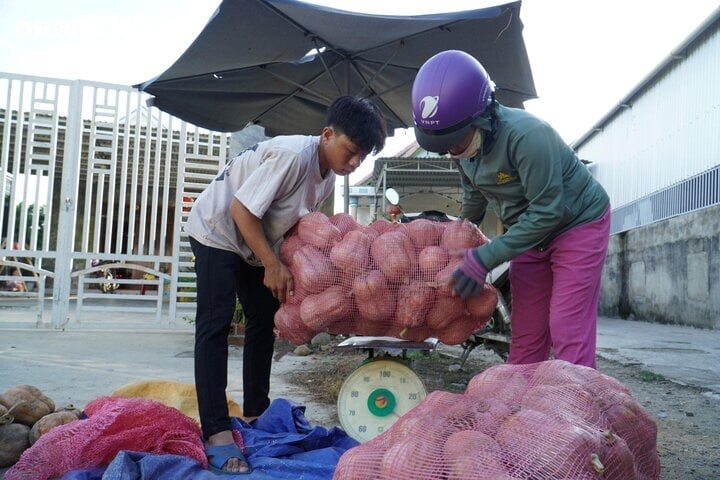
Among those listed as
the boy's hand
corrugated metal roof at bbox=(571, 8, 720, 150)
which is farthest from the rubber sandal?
corrugated metal roof at bbox=(571, 8, 720, 150)

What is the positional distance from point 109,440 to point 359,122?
166 cm

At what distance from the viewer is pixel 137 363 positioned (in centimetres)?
494

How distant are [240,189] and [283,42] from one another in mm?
2099

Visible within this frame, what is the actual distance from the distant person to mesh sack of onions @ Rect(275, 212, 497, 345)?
15 centimetres

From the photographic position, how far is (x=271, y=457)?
2.39 meters

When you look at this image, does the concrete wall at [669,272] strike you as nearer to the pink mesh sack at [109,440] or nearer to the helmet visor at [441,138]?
the helmet visor at [441,138]

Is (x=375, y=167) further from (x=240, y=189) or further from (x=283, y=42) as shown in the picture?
(x=240, y=189)

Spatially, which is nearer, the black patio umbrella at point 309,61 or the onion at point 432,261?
the onion at point 432,261

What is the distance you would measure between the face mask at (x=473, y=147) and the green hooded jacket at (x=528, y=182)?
0.07 ft

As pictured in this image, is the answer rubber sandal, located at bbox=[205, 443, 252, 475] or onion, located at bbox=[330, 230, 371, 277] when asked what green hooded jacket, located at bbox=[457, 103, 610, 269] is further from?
rubber sandal, located at bbox=[205, 443, 252, 475]

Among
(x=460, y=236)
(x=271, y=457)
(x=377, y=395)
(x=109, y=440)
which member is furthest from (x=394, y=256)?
(x=109, y=440)

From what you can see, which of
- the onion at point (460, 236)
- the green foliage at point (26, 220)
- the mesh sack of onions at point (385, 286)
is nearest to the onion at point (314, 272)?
the mesh sack of onions at point (385, 286)

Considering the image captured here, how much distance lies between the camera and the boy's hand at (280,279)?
2.38 m

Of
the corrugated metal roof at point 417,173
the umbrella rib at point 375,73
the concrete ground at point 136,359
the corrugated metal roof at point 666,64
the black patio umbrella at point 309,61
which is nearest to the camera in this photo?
the black patio umbrella at point 309,61
